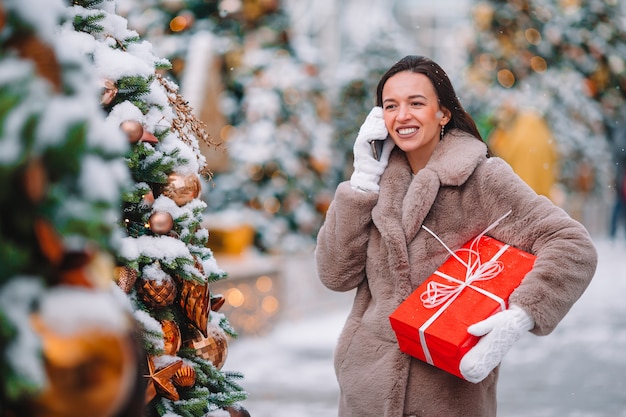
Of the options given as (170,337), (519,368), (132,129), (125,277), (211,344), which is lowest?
(519,368)

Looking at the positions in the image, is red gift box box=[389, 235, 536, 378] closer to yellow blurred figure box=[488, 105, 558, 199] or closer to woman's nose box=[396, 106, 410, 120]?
woman's nose box=[396, 106, 410, 120]

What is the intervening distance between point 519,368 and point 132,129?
5695 mm

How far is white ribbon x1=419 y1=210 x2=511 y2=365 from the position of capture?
291 centimetres

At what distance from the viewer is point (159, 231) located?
9.10 feet

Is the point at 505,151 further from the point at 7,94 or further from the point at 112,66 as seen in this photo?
the point at 7,94

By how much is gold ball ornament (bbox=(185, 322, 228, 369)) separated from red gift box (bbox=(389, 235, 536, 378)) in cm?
59

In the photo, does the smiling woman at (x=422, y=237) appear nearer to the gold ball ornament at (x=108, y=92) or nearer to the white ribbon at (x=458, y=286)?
the white ribbon at (x=458, y=286)

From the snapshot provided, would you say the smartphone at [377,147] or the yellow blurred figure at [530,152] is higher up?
the smartphone at [377,147]

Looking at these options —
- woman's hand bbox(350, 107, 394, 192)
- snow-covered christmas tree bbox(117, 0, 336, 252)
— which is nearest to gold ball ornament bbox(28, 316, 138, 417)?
woman's hand bbox(350, 107, 394, 192)

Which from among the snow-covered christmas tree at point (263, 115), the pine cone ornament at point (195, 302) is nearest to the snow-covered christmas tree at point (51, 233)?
the pine cone ornament at point (195, 302)

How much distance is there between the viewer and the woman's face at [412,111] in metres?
3.26

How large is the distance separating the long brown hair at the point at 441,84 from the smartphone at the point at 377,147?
Answer: 0.23 m

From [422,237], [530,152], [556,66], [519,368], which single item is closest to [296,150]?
[530,152]

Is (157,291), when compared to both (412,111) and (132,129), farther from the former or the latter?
(412,111)
